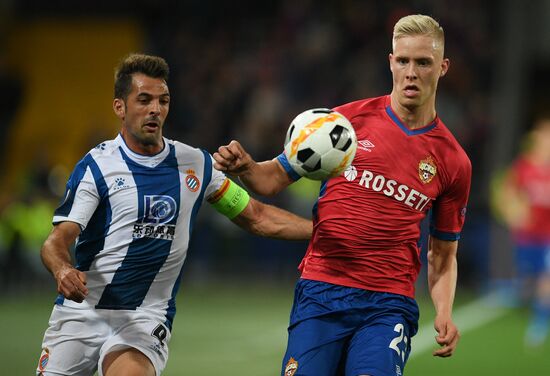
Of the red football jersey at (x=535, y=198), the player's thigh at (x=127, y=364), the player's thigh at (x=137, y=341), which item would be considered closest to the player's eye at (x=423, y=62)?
the player's thigh at (x=137, y=341)

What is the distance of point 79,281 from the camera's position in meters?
4.91

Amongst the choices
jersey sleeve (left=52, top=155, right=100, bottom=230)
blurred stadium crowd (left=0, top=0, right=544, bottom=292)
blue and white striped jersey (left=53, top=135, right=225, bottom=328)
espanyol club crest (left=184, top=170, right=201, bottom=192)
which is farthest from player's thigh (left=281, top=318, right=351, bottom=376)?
blurred stadium crowd (left=0, top=0, right=544, bottom=292)

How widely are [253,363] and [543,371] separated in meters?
2.74

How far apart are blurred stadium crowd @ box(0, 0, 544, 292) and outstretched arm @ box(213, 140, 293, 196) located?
10.9 m

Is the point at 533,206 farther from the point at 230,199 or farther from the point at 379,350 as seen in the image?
the point at 379,350

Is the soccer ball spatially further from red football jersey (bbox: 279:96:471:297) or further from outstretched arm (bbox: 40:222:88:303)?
outstretched arm (bbox: 40:222:88:303)

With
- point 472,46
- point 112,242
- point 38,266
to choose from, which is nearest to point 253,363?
point 112,242

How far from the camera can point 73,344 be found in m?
5.43

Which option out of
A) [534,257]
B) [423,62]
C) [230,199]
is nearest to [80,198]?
[230,199]

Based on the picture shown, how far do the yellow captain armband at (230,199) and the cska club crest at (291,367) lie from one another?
1051mm

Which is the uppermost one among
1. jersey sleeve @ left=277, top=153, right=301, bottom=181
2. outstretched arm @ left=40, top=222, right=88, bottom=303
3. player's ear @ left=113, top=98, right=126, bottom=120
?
player's ear @ left=113, top=98, right=126, bottom=120

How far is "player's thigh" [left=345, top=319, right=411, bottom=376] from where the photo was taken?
5.05m

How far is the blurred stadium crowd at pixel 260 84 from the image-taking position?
17.1m

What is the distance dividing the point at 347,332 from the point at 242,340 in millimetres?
6292
